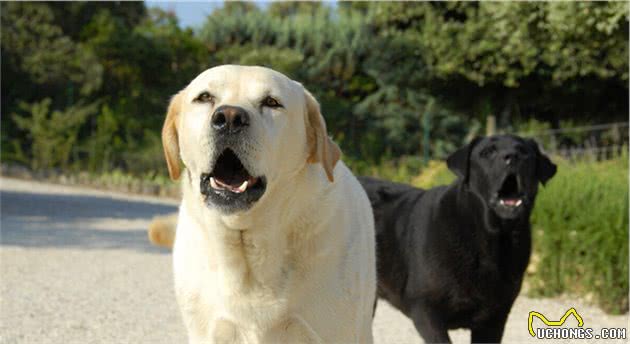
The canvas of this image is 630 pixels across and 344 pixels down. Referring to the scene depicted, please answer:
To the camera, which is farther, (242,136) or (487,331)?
(487,331)

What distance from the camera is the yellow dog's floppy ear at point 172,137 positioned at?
3.23m

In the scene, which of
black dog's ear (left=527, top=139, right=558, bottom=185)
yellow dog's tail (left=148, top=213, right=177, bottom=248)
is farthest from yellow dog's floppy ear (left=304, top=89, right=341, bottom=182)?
black dog's ear (left=527, top=139, right=558, bottom=185)

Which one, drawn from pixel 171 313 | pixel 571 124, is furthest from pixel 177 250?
pixel 571 124

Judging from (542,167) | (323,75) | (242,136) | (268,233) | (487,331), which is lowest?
(323,75)

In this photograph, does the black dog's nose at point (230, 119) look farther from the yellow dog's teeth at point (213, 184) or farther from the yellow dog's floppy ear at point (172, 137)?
the yellow dog's floppy ear at point (172, 137)

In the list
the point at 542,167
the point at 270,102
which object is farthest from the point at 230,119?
the point at 542,167

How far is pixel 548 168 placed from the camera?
18.1 ft

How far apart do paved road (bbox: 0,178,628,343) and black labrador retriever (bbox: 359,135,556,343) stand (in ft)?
4.24

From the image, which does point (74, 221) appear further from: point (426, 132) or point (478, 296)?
point (478, 296)

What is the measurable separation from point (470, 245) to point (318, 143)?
2.26 m

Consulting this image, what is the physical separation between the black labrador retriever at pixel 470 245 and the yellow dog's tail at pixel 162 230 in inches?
61.4

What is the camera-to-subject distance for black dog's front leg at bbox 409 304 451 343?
4.89 meters

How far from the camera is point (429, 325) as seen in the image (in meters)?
4.97

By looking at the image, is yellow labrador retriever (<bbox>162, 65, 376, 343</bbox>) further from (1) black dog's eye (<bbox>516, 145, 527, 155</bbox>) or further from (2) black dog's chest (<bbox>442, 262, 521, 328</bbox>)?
(1) black dog's eye (<bbox>516, 145, 527, 155</bbox>)
